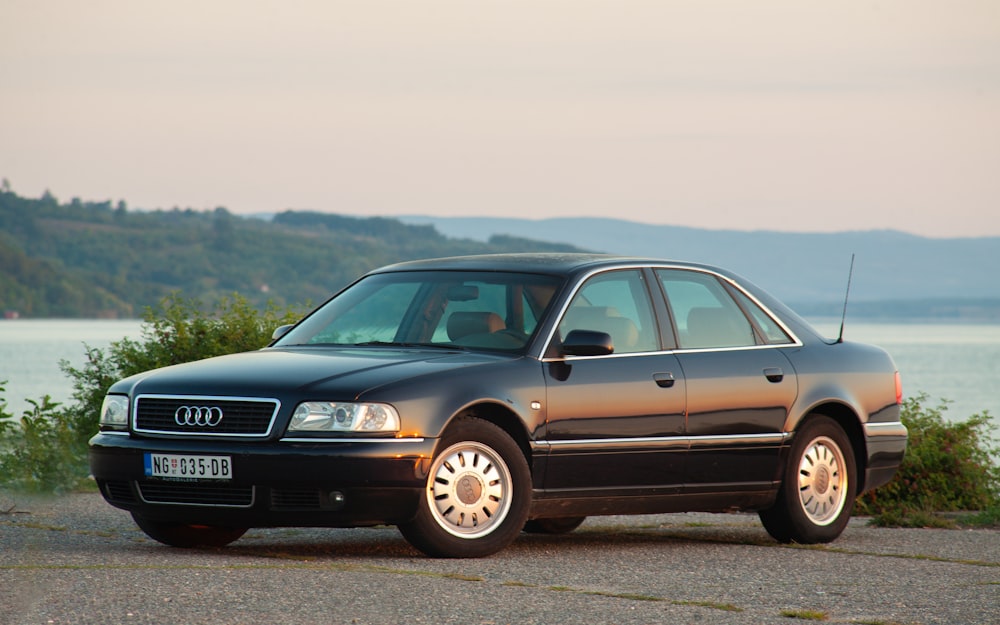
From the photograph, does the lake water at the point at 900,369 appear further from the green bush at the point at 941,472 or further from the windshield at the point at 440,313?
the windshield at the point at 440,313

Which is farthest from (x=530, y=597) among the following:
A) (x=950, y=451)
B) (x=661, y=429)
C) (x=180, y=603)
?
(x=950, y=451)

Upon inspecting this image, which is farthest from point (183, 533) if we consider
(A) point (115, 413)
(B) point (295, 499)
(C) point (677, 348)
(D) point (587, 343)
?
(C) point (677, 348)

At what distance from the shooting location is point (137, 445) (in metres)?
8.08

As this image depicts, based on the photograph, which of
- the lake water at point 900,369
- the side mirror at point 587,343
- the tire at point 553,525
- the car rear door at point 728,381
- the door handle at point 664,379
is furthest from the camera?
the lake water at point 900,369

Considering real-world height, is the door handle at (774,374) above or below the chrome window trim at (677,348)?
below

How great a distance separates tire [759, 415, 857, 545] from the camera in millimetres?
9586

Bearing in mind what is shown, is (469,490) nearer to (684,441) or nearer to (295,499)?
(295,499)

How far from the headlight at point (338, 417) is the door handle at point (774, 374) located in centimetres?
274

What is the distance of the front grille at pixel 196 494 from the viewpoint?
25.5 ft

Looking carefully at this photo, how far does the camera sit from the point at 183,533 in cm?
858

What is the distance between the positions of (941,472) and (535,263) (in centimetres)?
587

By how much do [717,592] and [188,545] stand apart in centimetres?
298

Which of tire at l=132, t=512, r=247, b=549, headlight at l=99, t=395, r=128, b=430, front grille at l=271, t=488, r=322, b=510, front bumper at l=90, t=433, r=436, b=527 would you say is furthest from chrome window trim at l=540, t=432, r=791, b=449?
headlight at l=99, t=395, r=128, b=430

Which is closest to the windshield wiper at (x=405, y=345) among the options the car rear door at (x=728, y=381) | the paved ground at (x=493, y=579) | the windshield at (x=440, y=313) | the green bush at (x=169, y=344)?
the windshield at (x=440, y=313)
